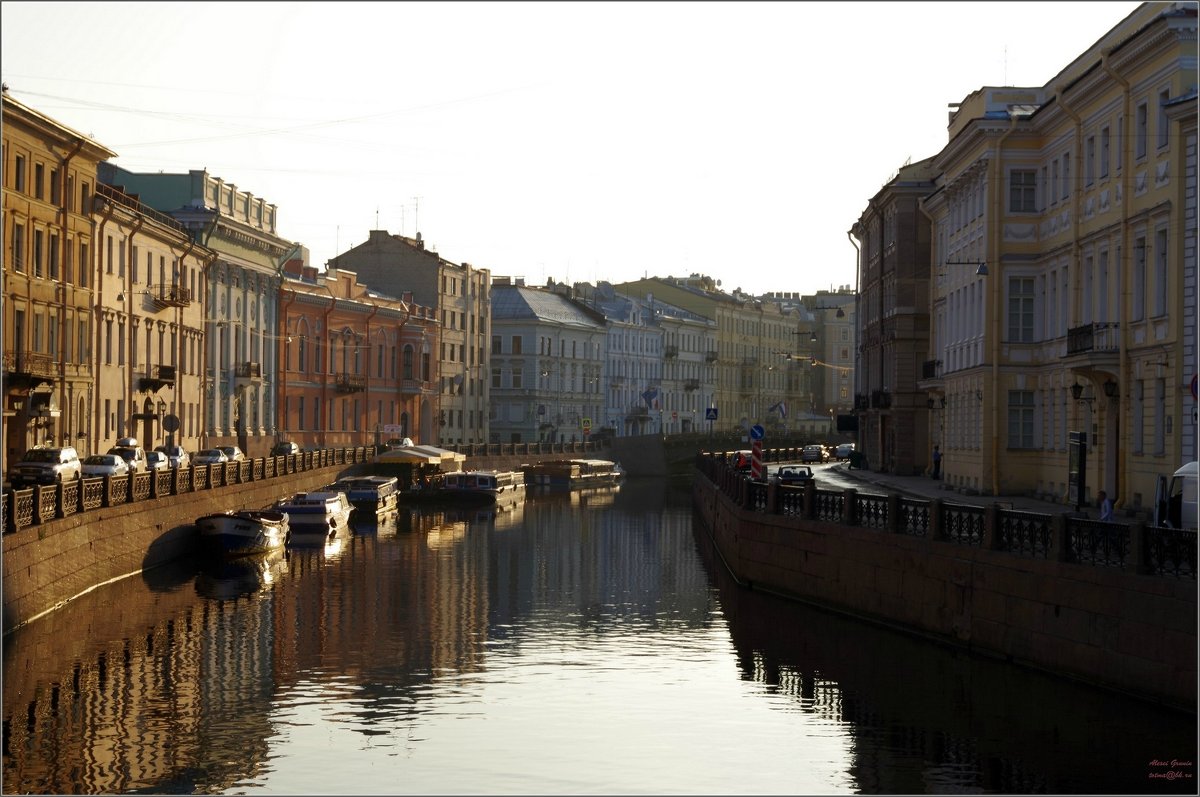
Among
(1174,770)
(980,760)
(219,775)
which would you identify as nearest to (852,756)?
(980,760)

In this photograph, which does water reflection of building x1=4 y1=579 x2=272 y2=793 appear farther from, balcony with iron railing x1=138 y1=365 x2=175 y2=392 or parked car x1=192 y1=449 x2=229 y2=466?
balcony with iron railing x1=138 y1=365 x2=175 y2=392

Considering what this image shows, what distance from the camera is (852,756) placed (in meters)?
24.7

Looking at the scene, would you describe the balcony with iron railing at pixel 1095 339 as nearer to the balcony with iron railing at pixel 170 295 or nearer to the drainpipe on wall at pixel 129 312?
the drainpipe on wall at pixel 129 312

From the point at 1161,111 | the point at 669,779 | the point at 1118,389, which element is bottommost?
the point at 669,779

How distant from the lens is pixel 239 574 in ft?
157

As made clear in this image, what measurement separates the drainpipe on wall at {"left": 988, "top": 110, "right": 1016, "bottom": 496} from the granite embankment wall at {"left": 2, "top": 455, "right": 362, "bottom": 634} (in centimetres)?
2289

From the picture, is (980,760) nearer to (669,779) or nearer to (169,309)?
(669,779)

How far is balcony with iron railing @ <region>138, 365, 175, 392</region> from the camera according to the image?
246 ft

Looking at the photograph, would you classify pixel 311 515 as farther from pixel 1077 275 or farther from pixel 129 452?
pixel 1077 275

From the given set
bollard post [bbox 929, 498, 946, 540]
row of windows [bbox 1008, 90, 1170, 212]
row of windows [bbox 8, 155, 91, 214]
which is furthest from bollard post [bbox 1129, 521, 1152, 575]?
row of windows [bbox 8, 155, 91, 214]

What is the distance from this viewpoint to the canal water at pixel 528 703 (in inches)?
911

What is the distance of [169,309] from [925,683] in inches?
2183

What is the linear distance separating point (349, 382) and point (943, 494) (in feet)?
175

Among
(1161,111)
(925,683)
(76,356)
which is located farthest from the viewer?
(76,356)
